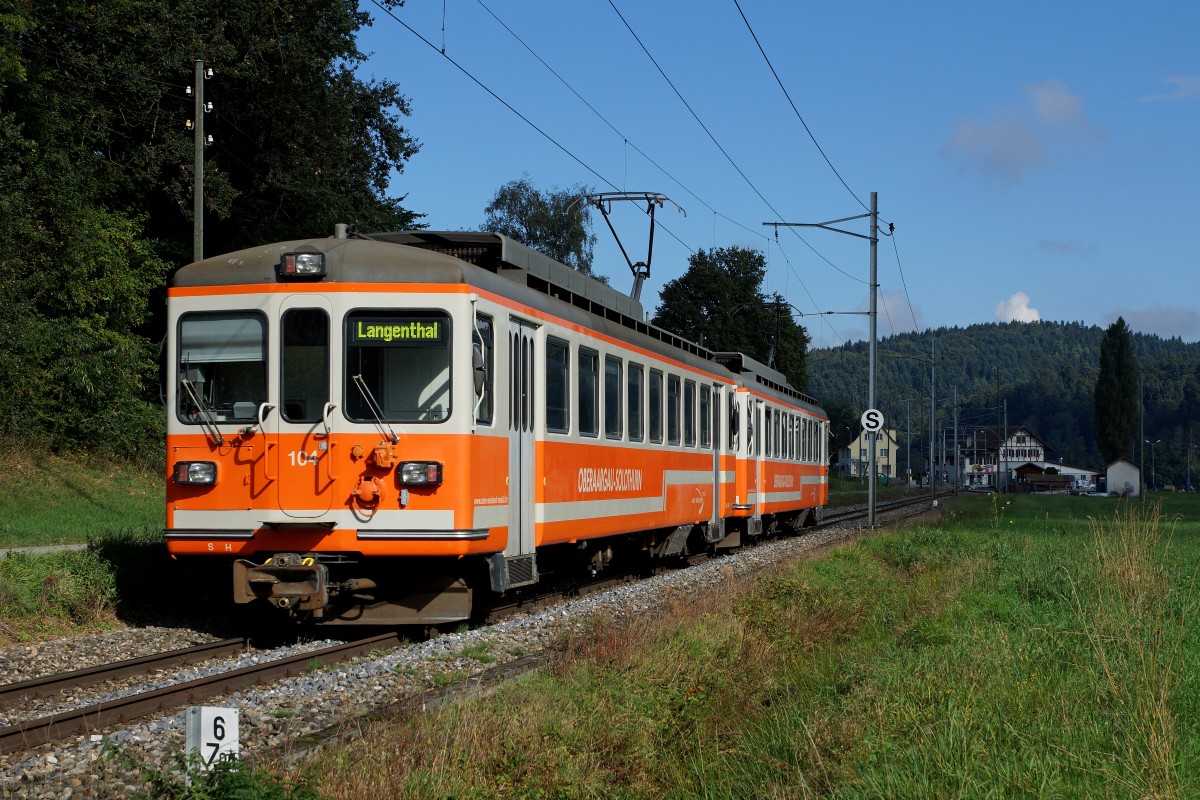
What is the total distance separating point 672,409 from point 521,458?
5836 millimetres

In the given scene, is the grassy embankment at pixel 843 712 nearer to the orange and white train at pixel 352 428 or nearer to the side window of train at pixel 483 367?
the orange and white train at pixel 352 428

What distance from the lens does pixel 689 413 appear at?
18422 mm

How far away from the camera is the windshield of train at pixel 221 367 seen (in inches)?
420

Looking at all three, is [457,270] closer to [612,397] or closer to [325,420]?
[325,420]

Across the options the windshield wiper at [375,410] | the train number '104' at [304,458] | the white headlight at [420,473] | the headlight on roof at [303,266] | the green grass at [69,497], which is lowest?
the green grass at [69,497]

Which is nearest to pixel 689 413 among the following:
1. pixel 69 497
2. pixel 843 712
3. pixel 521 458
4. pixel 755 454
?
pixel 755 454

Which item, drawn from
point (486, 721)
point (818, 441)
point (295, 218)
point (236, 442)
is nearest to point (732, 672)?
point (486, 721)

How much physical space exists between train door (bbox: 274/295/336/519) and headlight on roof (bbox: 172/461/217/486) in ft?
1.64

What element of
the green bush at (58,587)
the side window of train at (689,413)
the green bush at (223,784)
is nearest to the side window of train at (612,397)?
the side window of train at (689,413)

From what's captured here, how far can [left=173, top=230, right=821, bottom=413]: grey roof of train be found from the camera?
34.8 ft

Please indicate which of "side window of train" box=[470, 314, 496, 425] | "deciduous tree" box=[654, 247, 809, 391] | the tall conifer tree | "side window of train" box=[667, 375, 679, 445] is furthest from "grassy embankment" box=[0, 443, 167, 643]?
the tall conifer tree

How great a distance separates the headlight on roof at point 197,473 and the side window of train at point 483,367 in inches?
85.5

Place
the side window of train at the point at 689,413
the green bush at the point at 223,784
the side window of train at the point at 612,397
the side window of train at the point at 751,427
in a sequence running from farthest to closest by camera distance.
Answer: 1. the side window of train at the point at 751,427
2. the side window of train at the point at 689,413
3. the side window of train at the point at 612,397
4. the green bush at the point at 223,784

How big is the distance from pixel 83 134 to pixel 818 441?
1866 centimetres
